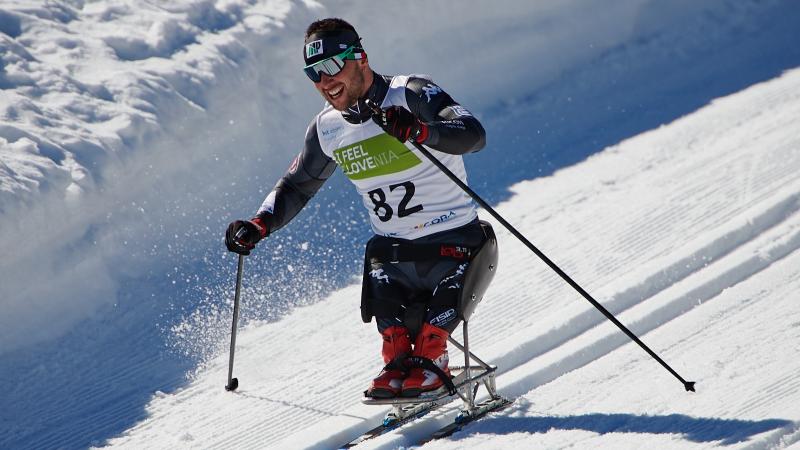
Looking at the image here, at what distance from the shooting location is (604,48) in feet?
31.3

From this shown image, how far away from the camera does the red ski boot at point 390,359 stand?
4086mm

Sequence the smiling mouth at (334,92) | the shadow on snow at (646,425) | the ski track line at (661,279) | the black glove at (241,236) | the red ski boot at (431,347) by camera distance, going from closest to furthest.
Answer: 1. the shadow on snow at (646,425)
2. the red ski boot at (431,347)
3. the smiling mouth at (334,92)
4. the black glove at (241,236)
5. the ski track line at (661,279)

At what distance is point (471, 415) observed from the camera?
14.3 ft

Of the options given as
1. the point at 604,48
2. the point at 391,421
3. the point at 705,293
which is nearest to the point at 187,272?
the point at 391,421

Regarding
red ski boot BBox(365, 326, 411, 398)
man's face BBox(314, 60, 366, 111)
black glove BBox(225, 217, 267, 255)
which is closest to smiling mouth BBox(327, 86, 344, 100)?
man's face BBox(314, 60, 366, 111)

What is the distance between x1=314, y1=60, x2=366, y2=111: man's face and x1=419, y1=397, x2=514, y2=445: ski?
1.42m

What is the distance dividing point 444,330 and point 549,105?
478 cm

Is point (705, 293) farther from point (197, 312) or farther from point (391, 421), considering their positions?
point (197, 312)

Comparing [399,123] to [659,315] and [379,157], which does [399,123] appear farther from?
[659,315]

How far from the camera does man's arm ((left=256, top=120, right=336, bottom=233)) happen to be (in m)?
4.63

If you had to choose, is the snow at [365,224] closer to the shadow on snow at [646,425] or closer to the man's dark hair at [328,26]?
the shadow on snow at [646,425]

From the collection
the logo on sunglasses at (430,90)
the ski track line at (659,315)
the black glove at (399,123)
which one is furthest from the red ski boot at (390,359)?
the logo on sunglasses at (430,90)

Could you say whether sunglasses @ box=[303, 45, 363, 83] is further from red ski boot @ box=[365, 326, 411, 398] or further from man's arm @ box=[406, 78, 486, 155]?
red ski boot @ box=[365, 326, 411, 398]

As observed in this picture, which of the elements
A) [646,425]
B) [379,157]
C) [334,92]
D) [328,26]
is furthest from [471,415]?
[328,26]
